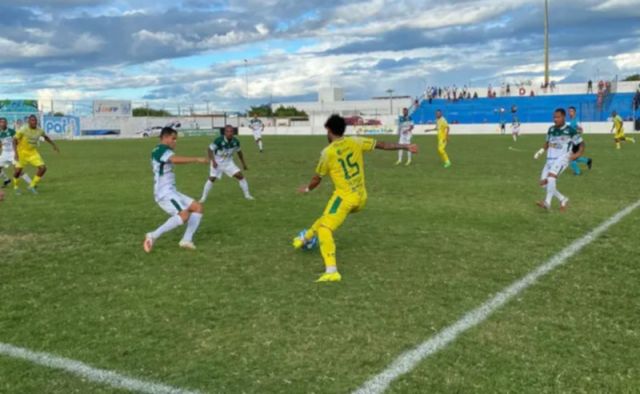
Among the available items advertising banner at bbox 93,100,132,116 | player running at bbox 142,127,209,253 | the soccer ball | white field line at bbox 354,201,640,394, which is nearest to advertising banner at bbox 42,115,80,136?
advertising banner at bbox 93,100,132,116

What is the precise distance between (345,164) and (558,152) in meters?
6.44

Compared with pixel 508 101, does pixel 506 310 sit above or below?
below

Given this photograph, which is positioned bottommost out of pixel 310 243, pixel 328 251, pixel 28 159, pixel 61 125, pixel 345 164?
pixel 310 243

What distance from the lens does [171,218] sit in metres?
7.96

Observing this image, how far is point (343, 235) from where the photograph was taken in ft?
29.6

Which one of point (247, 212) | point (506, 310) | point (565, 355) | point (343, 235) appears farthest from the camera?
point (247, 212)

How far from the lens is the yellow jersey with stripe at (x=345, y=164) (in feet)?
21.8

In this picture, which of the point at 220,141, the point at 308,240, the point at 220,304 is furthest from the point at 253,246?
the point at 220,141

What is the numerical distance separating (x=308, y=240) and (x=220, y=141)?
6459 mm

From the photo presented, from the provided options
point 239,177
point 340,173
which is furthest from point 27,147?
point 340,173

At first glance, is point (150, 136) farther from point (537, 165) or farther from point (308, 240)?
point (308, 240)

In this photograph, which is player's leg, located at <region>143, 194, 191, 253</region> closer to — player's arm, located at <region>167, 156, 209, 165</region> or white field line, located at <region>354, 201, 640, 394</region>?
player's arm, located at <region>167, 156, 209, 165</region>

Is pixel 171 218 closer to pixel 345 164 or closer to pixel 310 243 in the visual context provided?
pixel 310 243

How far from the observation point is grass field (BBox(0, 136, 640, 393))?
165 inches
